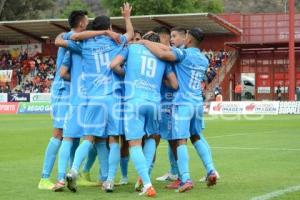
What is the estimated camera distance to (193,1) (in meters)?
79.6

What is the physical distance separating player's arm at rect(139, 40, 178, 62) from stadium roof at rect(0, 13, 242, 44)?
39607mm

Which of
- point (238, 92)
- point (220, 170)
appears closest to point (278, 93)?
point (238, 92)

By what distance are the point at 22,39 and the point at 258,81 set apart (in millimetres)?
21087

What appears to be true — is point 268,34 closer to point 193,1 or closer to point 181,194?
point 193,1

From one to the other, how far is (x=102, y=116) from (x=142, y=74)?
2.63 feet

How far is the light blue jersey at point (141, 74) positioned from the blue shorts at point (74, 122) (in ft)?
2.51

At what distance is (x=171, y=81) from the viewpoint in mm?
9320

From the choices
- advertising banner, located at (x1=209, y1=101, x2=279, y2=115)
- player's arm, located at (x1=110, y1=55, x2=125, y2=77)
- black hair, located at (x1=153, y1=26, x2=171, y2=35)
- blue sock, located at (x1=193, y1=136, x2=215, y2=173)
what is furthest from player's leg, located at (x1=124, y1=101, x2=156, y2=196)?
advertising banner, located at (x1=209, y1=101, x2=279, y2=115)

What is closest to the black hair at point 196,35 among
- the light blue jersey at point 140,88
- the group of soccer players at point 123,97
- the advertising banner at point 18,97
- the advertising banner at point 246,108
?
the group of soccer players at point 123,97

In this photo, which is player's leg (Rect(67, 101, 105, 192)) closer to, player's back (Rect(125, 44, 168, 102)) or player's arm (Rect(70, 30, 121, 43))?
player's back (Rect(125, 44, 168, 102))

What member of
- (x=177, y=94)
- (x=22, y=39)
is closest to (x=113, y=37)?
(x=177, y=94)

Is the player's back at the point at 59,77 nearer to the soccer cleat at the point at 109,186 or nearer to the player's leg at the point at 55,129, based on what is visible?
the player's leg at the point at 55,129

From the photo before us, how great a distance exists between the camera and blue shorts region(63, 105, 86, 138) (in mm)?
9367

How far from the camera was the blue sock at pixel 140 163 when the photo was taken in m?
8.73
